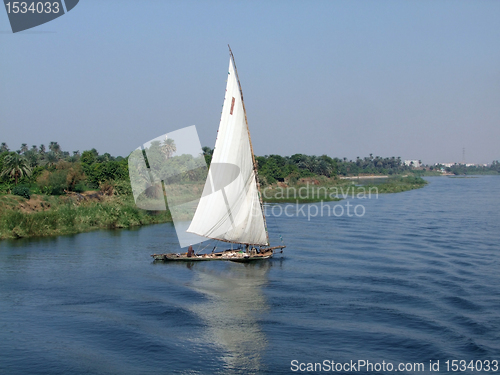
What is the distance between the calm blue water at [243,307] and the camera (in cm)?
2114

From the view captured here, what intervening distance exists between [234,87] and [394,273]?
59.4 ft

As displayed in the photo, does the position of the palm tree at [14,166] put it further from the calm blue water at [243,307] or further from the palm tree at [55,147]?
the palm tree at [55,147]

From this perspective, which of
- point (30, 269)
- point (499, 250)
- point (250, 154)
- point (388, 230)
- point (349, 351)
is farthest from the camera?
point (388, 230)

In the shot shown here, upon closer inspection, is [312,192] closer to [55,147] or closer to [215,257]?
[215,257]

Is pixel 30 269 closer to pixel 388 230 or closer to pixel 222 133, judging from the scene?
pixel 222 133

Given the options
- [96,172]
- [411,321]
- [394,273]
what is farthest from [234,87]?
[96,172]

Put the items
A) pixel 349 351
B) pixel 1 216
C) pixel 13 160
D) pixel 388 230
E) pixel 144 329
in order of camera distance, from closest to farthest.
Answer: pixel 349 351
pixel 144 329
pixel 1 216
pixel 388 230
pixel 13 160

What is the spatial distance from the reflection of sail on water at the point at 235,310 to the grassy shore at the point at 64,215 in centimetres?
2147

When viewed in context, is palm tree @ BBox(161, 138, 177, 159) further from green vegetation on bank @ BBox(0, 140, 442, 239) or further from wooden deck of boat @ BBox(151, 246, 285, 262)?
wooden deck of boat @ BBox(151, 246, 285, 262)

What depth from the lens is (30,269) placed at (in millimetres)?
34062

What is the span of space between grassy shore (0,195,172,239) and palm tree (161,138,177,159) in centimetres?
1022

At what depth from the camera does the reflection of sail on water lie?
70.4ft

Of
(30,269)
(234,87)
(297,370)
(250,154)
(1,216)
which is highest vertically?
(234,87)

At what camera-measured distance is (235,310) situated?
27.0 m
